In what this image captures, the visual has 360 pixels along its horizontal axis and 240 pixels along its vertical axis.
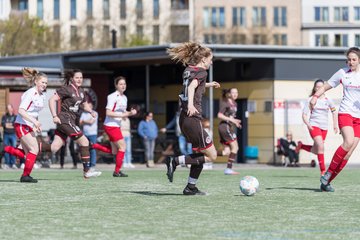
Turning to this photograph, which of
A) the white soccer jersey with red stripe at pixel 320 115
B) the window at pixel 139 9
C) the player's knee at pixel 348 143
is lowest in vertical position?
the player's knee at pixel 348 143

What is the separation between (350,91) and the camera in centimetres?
1534

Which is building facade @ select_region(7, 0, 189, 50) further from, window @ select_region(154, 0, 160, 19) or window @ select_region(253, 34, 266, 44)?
window @ select_region(253, 34, 266, 44)

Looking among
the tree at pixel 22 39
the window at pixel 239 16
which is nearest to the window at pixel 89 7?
the window at pixel 239 16

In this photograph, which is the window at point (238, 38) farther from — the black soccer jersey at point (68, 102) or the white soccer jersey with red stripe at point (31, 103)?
the white soccer jersey with red stripe at point (31, 103)

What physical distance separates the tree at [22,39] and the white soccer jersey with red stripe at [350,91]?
180 feet

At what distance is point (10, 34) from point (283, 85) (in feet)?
120

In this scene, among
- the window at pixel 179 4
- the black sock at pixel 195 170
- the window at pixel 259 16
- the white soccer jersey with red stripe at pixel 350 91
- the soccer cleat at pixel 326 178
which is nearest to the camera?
the black sock at pixel 195 170

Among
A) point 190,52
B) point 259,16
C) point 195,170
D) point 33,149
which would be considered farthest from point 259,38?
point 195,170

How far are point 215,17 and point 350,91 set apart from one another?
9883cm

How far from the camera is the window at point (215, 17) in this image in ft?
369

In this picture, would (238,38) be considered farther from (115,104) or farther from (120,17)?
(115,104)

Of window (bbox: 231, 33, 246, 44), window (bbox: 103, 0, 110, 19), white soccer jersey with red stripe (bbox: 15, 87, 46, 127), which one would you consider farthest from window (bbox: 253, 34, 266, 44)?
white soccer jersey with red stripe (bbox: 15, 87, 46, 127)

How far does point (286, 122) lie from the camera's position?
37.2m

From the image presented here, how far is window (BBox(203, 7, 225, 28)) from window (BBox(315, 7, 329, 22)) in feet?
36.2
